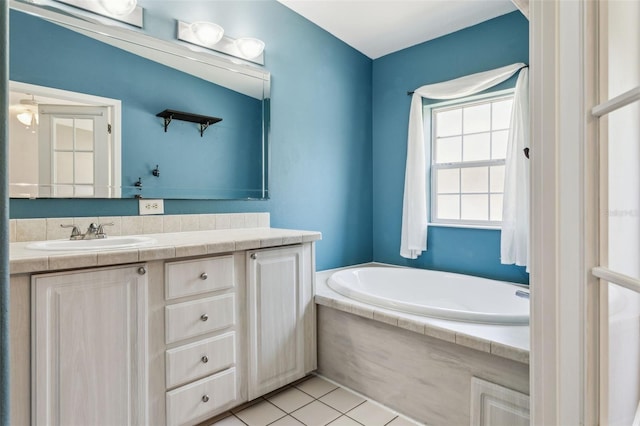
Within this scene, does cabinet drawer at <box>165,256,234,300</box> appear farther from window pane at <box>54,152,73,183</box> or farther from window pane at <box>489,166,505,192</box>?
window pane at <box>489,166,505,192</box>

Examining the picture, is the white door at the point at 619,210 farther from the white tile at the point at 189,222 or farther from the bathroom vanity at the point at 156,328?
the white tile at the point at 189,222

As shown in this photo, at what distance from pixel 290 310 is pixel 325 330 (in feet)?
1.06

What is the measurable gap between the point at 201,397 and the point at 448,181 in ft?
8.29

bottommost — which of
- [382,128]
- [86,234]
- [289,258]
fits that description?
[289,258]

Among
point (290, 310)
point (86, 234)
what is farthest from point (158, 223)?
point (290, 310)

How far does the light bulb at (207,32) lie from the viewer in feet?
7.34

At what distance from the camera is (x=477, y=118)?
3.00 m

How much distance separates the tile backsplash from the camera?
66.9 inches

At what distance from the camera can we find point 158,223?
212 centimetres

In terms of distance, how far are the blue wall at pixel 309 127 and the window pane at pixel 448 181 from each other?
68 cm

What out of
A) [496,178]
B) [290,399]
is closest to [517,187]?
[496,178]

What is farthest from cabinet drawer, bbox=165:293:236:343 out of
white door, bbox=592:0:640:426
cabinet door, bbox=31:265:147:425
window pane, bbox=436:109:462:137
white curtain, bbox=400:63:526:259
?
window pane, bbox=436:109:462:137

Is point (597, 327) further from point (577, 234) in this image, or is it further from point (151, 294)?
point (151, 294)

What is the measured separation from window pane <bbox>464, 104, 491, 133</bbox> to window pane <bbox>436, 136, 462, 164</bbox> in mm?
128
